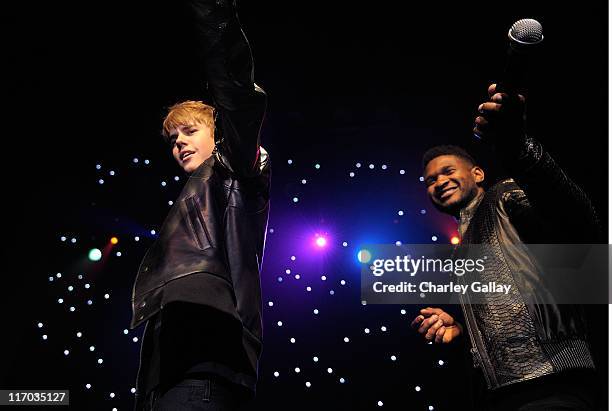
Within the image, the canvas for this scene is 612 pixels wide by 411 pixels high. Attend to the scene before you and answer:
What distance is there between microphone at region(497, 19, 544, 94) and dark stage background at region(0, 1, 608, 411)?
1.68 meters

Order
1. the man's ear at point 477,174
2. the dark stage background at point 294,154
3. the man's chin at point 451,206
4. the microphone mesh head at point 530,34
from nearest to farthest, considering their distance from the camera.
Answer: the microphone mesh head at point 530,34 → the man's chin at point 451,206 → the man's ear at point 477,174 → the dark stage background at point 294,154

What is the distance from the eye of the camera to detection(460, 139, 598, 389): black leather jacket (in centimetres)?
136

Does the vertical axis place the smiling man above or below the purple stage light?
below

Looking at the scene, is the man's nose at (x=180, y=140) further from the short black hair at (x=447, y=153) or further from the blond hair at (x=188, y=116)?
the short black hair at (x=447, y=153)

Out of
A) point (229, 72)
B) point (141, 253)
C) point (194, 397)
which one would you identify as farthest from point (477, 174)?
point (141, 253)

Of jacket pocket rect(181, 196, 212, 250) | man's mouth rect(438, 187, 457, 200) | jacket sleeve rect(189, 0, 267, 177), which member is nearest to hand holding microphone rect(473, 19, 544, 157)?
jacket sleeve rect(189, 0, 267, 177)

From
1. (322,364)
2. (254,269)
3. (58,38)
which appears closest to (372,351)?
(322,364)

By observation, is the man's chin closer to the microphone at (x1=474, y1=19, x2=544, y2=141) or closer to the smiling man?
the smiling man

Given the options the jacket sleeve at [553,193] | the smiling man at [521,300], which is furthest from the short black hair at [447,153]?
the jacket sleeve at [553,193]

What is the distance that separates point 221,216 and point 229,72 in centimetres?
37

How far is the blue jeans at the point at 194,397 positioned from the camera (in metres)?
1.25

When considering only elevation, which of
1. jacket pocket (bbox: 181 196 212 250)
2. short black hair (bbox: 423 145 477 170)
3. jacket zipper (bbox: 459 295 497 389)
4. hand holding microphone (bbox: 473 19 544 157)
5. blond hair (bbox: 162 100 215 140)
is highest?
short black hair (bbox: 423 145 477 170)

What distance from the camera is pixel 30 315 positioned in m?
3.10

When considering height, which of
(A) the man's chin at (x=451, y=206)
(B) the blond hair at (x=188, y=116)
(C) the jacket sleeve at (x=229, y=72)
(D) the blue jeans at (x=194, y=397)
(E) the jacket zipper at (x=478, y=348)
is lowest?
(D) the blue jeans at (x=194, y=397)
